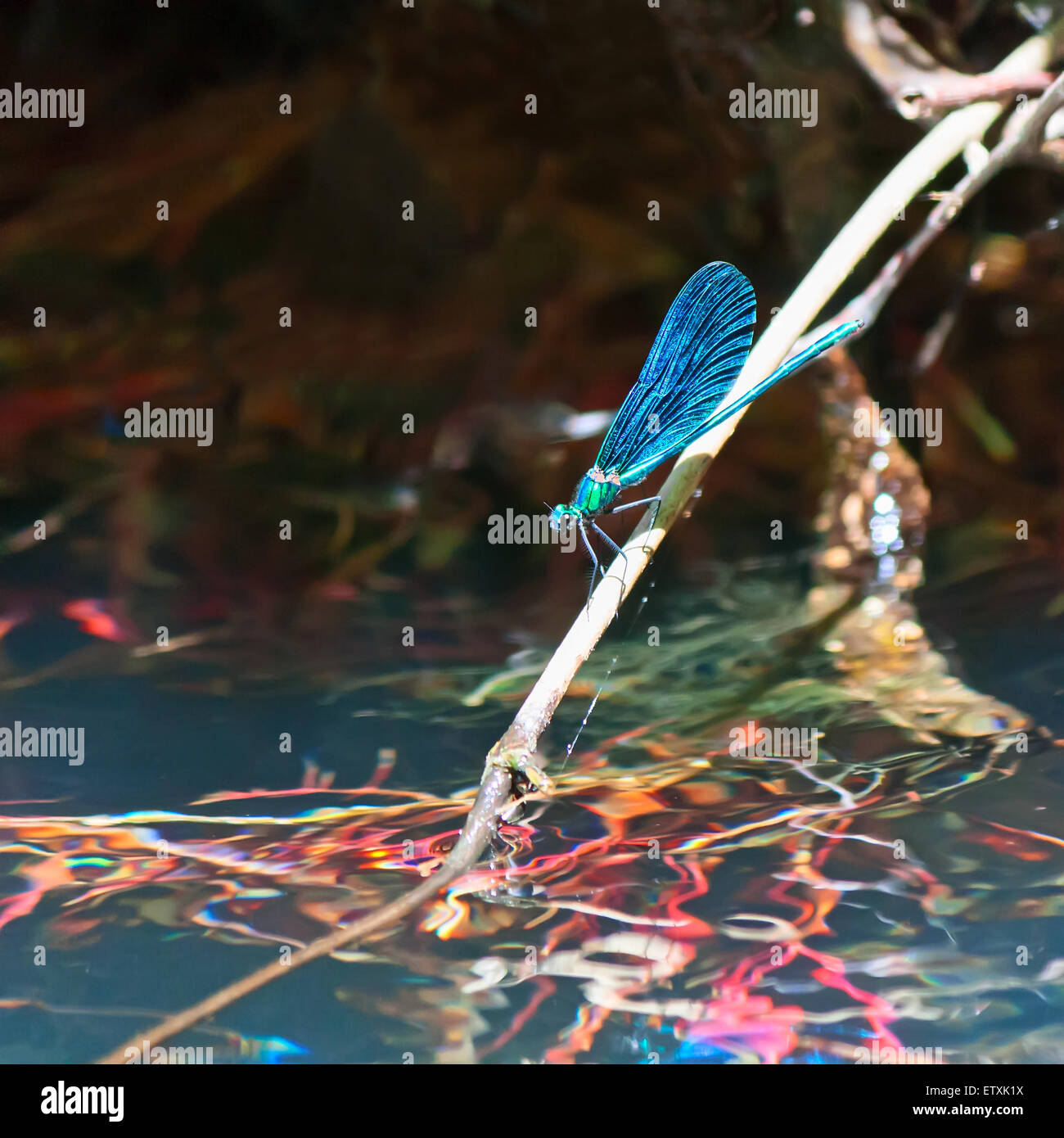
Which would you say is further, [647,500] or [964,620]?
[964,620]

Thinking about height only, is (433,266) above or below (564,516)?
above

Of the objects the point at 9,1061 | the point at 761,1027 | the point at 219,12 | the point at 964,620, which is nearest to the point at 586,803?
the point at 761,1027

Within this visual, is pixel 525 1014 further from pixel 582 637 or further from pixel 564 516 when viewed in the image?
pixel 564 516

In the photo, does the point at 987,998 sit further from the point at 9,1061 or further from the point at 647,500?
the point at 9,1061

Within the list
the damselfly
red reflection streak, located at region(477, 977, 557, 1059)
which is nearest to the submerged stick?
the damselfly

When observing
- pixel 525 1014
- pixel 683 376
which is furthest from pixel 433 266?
pixel 525 1014

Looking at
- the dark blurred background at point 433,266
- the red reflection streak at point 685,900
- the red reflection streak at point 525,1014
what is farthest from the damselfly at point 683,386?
the dark blurred background at point 433,266

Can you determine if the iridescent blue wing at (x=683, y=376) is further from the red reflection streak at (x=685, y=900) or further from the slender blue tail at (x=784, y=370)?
the red reflection streak at (x=685, y=900)
